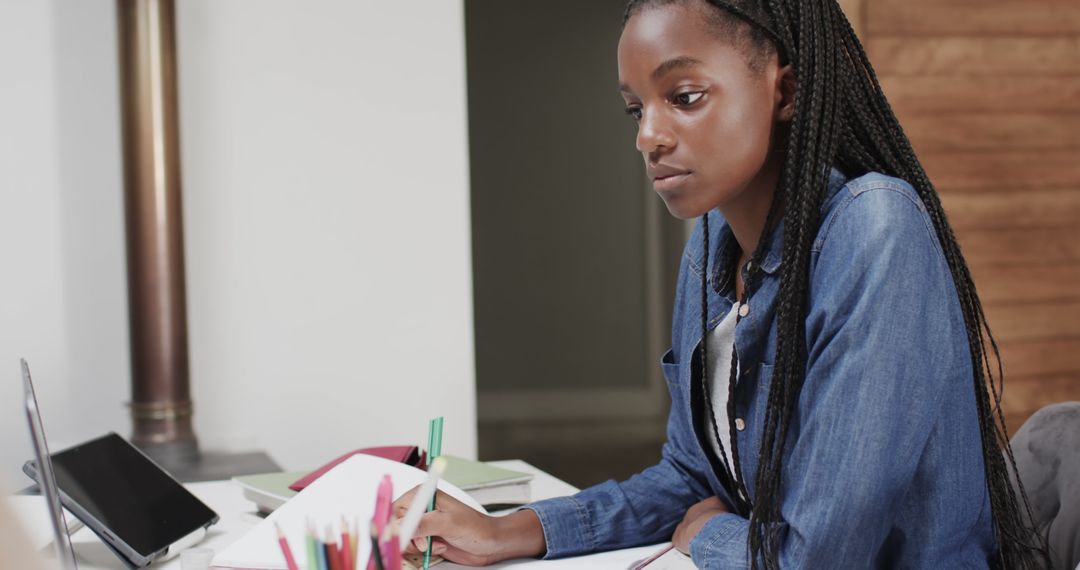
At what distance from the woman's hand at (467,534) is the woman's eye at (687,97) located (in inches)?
17.5

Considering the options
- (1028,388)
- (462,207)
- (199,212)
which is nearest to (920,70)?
(1028,388)

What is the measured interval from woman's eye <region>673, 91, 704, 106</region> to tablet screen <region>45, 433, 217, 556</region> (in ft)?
2.23

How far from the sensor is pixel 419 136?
2420 mm

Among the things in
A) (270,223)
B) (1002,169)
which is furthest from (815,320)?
(1002,169)

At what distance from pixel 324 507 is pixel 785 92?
0.60 m

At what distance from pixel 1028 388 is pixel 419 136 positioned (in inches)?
73.2

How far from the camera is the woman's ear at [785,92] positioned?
980mm

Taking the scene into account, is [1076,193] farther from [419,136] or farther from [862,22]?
[419,136]

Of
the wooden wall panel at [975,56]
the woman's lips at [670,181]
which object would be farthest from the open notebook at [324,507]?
the wooden wall panel at [975,56]

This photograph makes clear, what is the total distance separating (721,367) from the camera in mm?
1104

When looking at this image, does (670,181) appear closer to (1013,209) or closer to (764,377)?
(764,377)

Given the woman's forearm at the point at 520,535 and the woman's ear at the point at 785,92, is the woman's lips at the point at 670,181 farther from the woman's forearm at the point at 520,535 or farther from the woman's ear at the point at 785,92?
the woman's forearm at the point at 520,535

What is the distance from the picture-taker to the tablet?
1.02m

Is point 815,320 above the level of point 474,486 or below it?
above
